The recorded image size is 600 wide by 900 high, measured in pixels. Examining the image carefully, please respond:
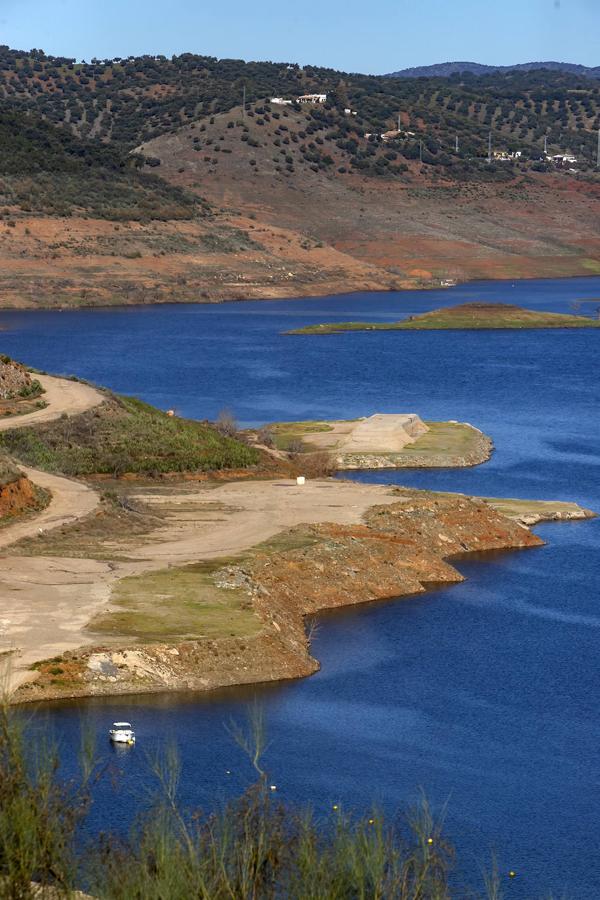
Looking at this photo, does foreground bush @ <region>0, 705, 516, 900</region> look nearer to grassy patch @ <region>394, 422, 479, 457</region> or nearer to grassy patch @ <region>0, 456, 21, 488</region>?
grassy patch @ <region>0, 456, 21, 488</region>

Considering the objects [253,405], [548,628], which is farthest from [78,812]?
[253,405]

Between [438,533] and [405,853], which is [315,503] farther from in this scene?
[405,853]

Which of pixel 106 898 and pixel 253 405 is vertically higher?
pixel 106 898

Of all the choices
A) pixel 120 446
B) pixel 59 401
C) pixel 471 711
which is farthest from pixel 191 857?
pixel 59 401

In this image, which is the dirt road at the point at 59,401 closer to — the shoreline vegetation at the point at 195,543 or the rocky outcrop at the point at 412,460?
the shoreline vegetation at the point at 195,543

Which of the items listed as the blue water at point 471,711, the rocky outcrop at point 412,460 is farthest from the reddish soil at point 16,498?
the rocky outcrop at point 412,460

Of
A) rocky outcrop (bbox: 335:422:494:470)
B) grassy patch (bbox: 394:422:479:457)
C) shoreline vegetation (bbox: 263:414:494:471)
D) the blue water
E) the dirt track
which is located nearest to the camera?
the blue water

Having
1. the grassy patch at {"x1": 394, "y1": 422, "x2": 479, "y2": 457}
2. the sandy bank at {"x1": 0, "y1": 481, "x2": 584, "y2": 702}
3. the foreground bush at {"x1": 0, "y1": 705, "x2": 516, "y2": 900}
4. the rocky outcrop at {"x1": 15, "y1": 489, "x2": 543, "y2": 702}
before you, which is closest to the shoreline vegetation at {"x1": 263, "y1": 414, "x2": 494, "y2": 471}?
the grassy patch at {"x1": 394, "y1": 422, "x2": 479, "y2": 457}
